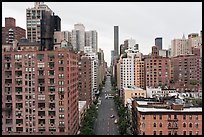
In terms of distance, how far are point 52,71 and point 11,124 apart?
6.38 feet

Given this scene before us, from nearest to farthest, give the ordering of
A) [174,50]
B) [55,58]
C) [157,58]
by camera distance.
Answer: [55,58] → [157,58] → [174,50]

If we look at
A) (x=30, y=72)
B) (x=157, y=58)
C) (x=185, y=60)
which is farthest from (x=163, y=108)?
(x=185, y=60)

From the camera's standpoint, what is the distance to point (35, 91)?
8508mm

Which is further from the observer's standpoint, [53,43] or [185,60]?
[185,60]

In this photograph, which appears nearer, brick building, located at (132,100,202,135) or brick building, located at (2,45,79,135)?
brick building, located at (132,100,202,135)

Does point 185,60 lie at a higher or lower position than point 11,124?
higher

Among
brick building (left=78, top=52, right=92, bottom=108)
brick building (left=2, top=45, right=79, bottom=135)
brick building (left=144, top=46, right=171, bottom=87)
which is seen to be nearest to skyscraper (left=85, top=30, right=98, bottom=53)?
brick building (left=144, top=46, right=171, bottom=87)

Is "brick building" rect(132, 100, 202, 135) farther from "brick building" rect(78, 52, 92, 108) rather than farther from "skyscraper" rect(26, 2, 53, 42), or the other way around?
"skyscraper" rect(26, 2, 53, 42)

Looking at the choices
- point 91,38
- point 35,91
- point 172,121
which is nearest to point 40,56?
point 35,91

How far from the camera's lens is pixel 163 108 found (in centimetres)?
783

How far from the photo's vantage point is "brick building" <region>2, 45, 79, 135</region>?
845 centimetres

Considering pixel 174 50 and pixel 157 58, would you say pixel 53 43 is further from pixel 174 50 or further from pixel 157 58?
pixel 174 50

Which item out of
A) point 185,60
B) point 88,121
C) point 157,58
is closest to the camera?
point 88,121

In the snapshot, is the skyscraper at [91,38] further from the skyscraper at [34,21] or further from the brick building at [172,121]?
the brick building at [172,121]
